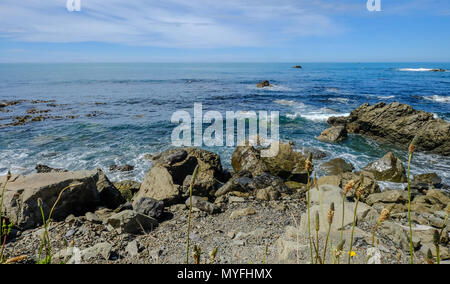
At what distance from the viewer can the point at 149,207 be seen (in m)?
7.21

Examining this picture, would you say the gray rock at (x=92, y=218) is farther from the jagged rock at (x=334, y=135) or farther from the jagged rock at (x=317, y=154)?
the jagged rock at (x=334, y=135)

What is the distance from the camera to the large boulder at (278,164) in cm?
1184

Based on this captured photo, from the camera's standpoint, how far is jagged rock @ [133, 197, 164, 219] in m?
7.10

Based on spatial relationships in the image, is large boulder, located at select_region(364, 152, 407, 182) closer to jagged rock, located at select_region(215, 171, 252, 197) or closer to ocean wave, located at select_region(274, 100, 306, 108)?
jagged rock, located at select_region(215, 171, 252, 197)

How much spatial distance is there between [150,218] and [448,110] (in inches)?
1270

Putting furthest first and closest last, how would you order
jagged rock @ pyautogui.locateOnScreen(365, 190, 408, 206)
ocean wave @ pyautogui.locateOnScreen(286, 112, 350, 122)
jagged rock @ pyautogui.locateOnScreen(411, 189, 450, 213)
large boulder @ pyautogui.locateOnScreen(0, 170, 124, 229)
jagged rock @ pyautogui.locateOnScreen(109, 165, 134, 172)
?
1. ocean wave @ pyautogui.locateOnScreen(286, 112, 350, 122)
2. jagged rock @ pyautogui.locateOnScreen(109, 165, 134, 172)
3. jagged rock @ pyautogui.locateOnScreen(365, 190, 408, 206)
4. jagged rock @ pyautogui.locateOnScreen(411, 189, 450, 213)
5. large boulder @ pyautogui.locateOnScreen(0, 170, 124, 229)

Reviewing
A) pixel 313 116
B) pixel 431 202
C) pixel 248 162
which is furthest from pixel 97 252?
pixel 313 116

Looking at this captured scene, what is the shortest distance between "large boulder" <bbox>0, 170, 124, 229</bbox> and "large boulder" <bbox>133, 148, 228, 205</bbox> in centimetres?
126

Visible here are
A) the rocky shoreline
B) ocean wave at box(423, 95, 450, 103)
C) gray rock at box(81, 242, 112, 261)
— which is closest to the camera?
gray rock at box(81, 242, 112, 261)

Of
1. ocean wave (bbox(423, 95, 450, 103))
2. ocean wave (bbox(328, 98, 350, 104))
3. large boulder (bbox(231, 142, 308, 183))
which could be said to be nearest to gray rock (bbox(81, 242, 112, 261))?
large boulder (bbox(231, 142, 308, 183))

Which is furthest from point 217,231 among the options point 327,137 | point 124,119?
point 124,119

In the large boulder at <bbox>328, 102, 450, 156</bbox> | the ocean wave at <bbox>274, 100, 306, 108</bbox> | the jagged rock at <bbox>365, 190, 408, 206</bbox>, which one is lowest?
the jagged rock at <bbox>365, 190, 408, 206</bbox>

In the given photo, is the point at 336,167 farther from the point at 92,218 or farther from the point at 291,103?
the point at 291,103
